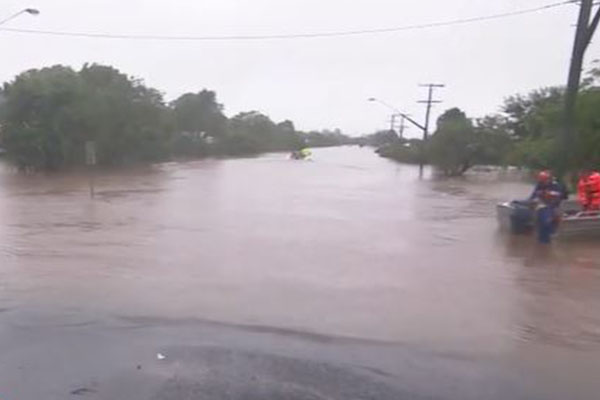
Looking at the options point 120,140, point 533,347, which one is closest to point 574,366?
point 533,347

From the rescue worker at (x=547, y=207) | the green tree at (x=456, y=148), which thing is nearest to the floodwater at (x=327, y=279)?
the rescue worker at (x=547, y=207)

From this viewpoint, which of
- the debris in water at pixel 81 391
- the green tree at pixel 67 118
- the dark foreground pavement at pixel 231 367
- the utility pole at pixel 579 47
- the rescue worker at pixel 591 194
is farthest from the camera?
the green tree at pixel 67 118

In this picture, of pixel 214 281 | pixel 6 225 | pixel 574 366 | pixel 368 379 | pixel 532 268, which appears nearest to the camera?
pixel 368 379

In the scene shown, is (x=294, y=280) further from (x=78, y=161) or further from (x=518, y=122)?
(x=518, y=122)

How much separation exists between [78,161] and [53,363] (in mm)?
50347

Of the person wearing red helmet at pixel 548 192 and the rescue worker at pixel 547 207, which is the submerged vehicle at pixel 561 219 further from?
the person wearing red helmet at pixel 548 192

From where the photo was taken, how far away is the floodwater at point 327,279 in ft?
28.8

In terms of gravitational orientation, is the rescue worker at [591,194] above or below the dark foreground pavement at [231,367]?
above

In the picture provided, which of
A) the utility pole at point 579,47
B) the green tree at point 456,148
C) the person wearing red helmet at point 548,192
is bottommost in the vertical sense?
the green tree at point 456,148

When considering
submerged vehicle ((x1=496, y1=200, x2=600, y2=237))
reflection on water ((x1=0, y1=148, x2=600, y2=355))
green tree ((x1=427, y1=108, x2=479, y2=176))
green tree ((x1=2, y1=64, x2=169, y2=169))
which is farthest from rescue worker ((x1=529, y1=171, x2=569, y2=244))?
green tree ((x1=427, y1=108, x2=479, y2=176))

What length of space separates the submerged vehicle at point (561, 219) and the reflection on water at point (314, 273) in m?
0.46

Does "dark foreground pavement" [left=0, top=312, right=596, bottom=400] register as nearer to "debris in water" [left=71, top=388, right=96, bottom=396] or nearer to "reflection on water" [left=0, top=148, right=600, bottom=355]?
"debris in water" [left=71, top=388, right=96, bottom=396]

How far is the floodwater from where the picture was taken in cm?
877

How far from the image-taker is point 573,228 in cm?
1686
